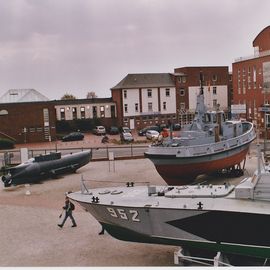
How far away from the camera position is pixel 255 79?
44125mm

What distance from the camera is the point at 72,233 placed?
14.6 m

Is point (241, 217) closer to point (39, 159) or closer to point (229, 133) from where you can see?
point (229, 133)

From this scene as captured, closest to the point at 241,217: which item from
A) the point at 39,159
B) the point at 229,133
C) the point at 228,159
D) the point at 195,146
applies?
the point at 195,146

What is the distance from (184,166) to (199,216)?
380 inches

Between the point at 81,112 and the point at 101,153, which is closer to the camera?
the point at 101,153

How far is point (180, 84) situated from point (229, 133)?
31.0 m

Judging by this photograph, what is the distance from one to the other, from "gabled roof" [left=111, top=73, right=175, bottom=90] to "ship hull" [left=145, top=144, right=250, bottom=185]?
31734mm

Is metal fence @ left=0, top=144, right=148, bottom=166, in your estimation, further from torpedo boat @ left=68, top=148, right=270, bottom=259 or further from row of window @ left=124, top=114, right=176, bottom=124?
torpedo boat @ left=68, top=148, right=270, bottom=259

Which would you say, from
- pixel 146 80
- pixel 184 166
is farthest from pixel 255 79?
pixel 184 166

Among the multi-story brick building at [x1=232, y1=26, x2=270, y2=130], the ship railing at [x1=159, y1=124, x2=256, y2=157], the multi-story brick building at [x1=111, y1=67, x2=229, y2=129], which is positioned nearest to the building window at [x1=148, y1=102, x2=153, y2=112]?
the multi-story brick building at [x1=111, y1=67, x2=229, y2=129]

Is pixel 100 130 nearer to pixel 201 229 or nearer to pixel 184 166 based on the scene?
pixel 184 166

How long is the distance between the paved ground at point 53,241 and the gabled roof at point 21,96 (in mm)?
25492

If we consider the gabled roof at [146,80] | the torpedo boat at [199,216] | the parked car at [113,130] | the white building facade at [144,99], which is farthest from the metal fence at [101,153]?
the torpedo boat at [199,216]

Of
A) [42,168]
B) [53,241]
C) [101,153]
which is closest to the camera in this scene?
[53,241]
